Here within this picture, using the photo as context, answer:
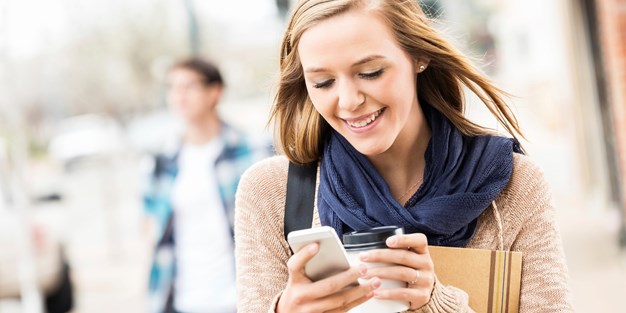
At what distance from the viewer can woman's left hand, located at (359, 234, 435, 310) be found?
1.76 meters

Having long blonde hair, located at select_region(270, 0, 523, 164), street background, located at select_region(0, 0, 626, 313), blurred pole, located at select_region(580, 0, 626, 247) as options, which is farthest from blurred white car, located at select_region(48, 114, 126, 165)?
long blonde hair, located at select_region(270, 0, 523, 164)

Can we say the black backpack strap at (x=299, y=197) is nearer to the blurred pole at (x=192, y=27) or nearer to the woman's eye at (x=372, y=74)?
the woman's eye at (x=372, y=74)

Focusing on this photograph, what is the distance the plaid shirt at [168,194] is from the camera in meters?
4.51

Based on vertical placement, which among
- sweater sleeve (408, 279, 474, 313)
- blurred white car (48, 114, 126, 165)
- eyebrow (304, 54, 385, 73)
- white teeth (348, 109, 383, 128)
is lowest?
blurred white car (48, 114, 126, 165)

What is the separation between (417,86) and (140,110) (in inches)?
525

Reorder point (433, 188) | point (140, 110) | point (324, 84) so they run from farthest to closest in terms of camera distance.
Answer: point (140, 110), point (433, 188), point (324, 84)

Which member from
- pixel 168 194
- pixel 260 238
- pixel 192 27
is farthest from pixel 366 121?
pixel 192 27

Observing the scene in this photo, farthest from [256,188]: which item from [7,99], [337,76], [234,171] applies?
[7,99]

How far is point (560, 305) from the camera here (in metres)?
2.07

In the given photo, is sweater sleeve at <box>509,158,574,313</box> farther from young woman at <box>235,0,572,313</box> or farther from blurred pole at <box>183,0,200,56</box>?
blurred pole at <box>183,0,200,56</box>

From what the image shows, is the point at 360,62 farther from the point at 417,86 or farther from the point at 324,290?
the point at 324,290

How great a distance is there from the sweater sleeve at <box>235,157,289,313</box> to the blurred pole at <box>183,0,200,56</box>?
7708mm

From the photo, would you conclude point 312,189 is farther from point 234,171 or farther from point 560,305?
point 234,171

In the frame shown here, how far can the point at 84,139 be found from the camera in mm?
17688
